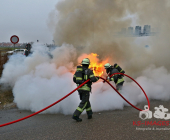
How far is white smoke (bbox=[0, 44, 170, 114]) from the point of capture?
5.41 metres

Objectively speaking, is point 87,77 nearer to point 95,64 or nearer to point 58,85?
point 58,85

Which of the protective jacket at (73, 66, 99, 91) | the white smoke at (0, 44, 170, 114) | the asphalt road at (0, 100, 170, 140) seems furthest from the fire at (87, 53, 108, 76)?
the protective jacket at (73, 66, 99, 91)

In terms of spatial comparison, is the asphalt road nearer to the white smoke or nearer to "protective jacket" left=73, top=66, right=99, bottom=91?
the white smoke

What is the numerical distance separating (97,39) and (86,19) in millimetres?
1234

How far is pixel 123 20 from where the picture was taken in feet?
32.7

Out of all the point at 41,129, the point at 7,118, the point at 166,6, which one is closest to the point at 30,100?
the point at 7,118

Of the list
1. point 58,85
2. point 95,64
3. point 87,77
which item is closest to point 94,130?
point 87,77

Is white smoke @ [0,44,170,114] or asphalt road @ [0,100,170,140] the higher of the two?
white smoke @ [0,44,170,114]

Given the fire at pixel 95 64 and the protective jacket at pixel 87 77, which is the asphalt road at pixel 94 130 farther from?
the fire at pixel 95 64

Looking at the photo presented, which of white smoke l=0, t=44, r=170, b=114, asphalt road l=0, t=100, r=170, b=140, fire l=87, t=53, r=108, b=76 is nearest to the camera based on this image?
asphalt road l=0, t=100, r=170, b=140

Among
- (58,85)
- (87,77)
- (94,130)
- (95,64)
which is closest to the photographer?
(94,130)

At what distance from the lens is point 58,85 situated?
19.8 feet

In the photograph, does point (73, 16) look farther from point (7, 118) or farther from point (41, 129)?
point (41, 129)

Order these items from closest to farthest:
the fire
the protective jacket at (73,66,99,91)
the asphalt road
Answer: the asphalt road < the protective jacket at (73,66,99,91) < the fire
